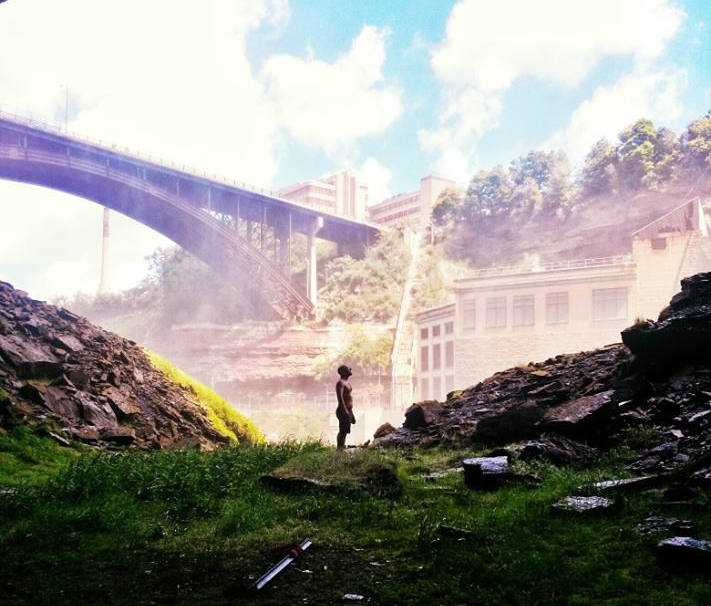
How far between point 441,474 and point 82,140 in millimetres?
22999

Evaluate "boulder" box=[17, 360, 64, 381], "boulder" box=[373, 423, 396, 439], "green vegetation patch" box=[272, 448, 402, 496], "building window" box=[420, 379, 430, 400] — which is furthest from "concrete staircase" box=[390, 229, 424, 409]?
"green vegetation patch" box=[272, 448, 402, 496]

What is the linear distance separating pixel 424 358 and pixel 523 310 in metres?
5.96

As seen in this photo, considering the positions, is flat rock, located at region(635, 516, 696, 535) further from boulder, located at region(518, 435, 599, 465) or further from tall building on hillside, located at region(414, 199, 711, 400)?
tall building on hillside, located at region(414, 199, 711, 400)

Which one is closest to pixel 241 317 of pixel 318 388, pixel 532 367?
pixel 318 388

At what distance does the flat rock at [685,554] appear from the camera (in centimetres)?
344

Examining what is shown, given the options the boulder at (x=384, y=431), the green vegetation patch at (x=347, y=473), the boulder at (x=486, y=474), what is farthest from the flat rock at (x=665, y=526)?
the boulder at (x=384, y=431)

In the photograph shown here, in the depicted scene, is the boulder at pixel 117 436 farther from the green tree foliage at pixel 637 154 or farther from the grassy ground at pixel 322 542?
the green tree foliage at pixel 637 154

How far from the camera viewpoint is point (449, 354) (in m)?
29.8

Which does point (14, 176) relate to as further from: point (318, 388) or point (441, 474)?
point (441, 474)

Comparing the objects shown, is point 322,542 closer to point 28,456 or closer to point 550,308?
point 28,456

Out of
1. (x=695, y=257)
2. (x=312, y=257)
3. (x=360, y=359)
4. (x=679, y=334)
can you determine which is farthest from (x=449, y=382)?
(x=679, y=334)

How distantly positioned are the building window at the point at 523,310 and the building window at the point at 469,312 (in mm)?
1656

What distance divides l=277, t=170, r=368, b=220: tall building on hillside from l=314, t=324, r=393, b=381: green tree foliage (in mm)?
9478

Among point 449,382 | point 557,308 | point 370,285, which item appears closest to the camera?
point 557,308
